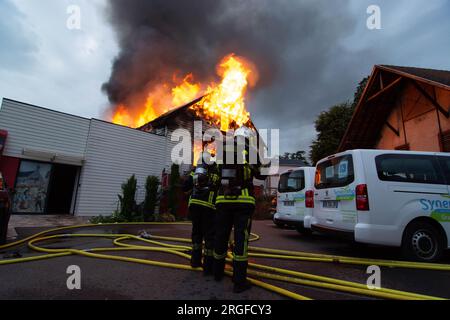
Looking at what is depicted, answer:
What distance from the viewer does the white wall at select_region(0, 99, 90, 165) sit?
9766mm

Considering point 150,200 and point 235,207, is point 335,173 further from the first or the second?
point 150,200

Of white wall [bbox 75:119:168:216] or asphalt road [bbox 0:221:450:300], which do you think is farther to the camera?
white wall [bbox 75:119:168:216]

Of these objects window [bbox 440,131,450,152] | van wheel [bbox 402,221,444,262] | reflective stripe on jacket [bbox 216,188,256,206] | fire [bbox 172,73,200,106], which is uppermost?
fire [bbox 172,73,200,106]

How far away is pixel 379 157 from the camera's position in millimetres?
4215

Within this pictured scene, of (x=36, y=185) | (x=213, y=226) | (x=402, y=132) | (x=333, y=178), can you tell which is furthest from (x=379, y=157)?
(x=36, y=185)

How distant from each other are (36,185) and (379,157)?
1253 cm

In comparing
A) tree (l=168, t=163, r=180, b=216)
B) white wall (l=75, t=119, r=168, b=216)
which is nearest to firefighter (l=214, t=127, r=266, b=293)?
tree (l=168, t=163, r=180, b=216)

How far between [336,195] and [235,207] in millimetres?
2486

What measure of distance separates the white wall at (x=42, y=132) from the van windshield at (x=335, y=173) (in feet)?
34.8

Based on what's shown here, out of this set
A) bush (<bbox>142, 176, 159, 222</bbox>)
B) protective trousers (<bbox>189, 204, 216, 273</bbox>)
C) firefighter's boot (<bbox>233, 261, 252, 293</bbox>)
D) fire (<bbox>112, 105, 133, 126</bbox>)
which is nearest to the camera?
firefighter's boot (<bbox>233, 261, 252, 293</bbox>)

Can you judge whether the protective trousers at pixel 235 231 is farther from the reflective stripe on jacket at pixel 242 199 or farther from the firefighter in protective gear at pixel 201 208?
the firefighter in protective gear at pixel 201 208

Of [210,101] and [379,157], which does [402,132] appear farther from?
[210,101]

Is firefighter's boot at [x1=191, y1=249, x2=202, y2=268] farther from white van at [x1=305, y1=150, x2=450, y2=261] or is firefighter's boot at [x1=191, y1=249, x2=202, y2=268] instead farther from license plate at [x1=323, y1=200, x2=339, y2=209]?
license plate at [x1=323, y1=200, x2=339, y2=209]

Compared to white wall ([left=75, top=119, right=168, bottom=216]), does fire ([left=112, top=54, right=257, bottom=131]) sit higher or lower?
higher
